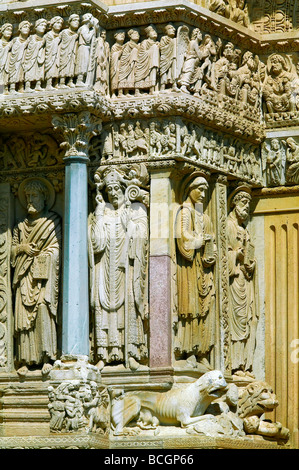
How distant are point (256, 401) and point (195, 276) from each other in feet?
6.33

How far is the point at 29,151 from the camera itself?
25.4 metres

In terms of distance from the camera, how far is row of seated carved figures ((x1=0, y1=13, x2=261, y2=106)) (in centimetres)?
2455

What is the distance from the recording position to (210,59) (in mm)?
25469

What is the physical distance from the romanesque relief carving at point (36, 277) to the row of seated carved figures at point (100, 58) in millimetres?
1584

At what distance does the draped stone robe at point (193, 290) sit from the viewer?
24.6 meters

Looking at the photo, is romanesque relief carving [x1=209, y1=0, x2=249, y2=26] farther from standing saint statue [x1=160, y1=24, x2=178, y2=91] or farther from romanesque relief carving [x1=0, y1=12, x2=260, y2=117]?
standing saint statue [x1=160, y1=24, x2=178, y2=91]

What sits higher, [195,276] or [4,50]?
[4,50]

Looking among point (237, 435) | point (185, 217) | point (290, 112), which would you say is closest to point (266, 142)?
point (290, 112)

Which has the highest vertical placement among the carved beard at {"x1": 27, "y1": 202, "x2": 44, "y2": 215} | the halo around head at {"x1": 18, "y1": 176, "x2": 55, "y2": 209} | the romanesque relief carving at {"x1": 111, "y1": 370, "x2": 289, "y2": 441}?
the halo around head at {"x1": 18, "y1": 176, "x2": 55, "y2": 209}

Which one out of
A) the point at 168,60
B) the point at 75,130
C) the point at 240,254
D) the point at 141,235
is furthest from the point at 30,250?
the point at 168,60

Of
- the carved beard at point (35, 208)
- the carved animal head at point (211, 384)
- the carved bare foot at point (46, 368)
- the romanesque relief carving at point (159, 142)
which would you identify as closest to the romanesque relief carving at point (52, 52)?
the romanesque relief carving at point (159, 142)

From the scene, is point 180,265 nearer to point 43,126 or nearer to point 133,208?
point 133,208

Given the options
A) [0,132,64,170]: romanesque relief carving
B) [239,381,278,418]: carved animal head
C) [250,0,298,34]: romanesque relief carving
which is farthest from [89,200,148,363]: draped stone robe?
[250,0,298,34]: romanesque relief carving

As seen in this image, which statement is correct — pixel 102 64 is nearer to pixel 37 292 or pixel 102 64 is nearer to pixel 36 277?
pixel 36 277
